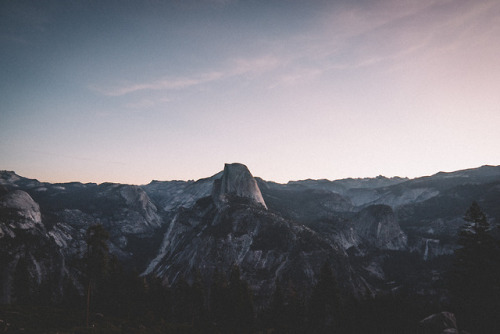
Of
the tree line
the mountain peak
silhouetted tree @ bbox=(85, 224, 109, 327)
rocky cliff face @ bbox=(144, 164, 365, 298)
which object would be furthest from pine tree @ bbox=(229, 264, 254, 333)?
the mountain peak

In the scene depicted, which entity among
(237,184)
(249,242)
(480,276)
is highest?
(237,184)

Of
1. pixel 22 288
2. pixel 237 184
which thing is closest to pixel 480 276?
pixel 22 288

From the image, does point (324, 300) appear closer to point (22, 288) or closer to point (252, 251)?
point (252, 251)

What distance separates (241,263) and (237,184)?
62.9 m

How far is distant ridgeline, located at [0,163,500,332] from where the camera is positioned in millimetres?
52656

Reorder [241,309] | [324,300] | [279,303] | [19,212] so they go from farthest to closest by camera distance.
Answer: [19,212] < [279,303] < [324,300] < [241,309]

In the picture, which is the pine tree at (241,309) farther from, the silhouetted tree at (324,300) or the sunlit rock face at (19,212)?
the sunlit rock face at (19,212)

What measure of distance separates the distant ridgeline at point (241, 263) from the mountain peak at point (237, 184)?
70 centimetres

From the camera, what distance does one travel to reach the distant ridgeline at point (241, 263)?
52.7 meters

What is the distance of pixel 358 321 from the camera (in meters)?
52.2

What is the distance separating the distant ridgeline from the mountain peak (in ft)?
2.28

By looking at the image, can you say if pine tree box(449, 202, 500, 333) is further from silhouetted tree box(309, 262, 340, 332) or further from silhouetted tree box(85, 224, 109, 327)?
silhouetted tree box(85, 224, 109, 327)

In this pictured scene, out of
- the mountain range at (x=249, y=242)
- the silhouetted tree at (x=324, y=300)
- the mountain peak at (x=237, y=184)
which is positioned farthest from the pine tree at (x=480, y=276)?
the mountain peak at (x=237, y=184)

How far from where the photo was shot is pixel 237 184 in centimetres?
15488
